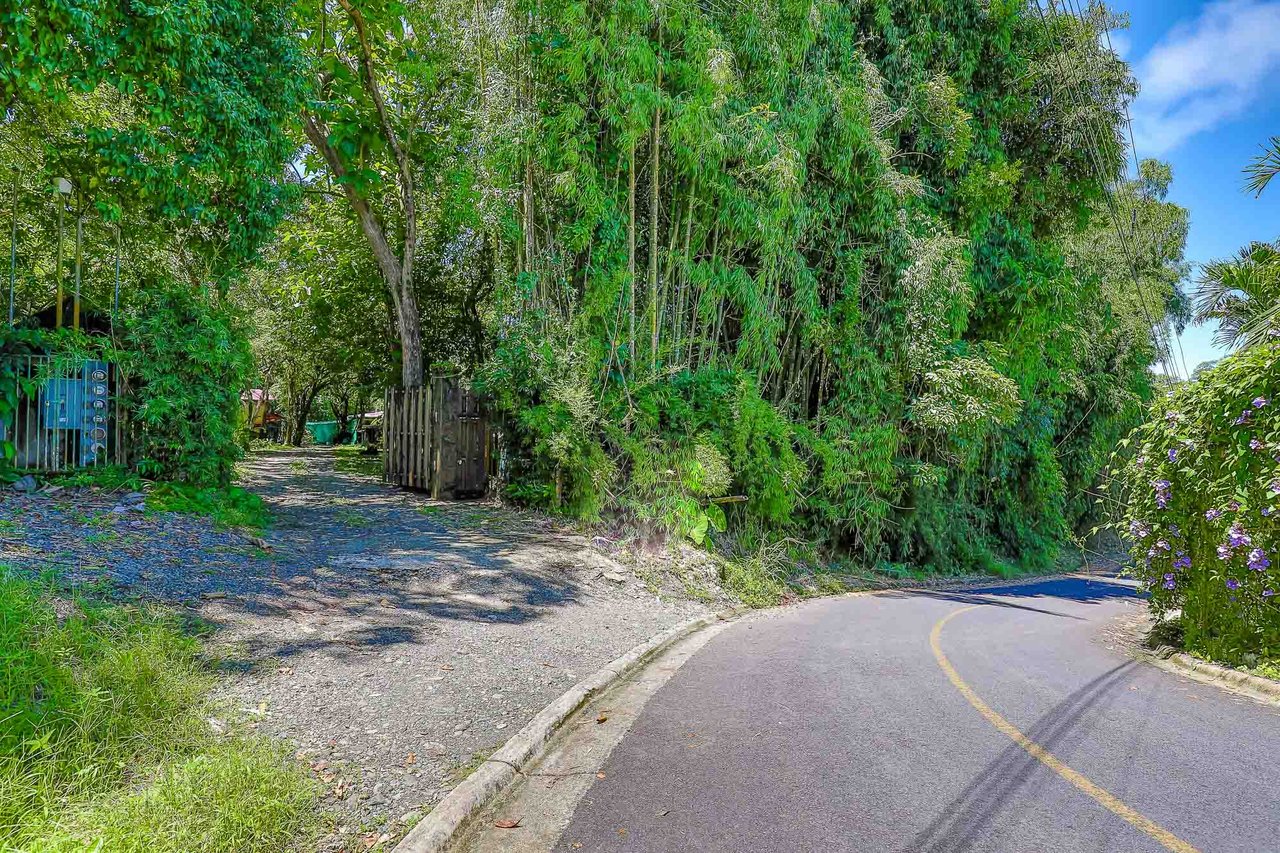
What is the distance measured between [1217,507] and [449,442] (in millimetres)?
10282

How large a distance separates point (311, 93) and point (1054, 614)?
13801 mm

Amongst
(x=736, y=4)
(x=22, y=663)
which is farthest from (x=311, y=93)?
(x=22, y=663)

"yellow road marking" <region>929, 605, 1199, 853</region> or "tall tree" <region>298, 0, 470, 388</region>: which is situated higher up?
"tall tree" <region>298, 0, 470, 388</region>

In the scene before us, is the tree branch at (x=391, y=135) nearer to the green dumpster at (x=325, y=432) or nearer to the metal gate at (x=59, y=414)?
the metal gate at (x=59, y=414)

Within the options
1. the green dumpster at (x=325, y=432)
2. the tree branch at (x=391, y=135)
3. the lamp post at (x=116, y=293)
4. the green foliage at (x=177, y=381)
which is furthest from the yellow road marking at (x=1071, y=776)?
the green dumpster at (x=325, y=432)

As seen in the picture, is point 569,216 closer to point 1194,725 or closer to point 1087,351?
point 1194,725

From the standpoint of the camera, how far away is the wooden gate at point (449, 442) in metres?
12.4

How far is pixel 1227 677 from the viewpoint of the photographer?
6207 mm

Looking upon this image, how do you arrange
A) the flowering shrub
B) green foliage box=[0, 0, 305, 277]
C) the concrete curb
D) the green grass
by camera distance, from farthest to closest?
the green grass → green foliage box=[0, 0, 305, 277] → the flowering shrub → the concrete curb

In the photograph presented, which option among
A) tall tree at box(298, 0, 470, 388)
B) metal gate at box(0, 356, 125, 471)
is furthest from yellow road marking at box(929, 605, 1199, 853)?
tall tree at box(298, 0, 470, 388)

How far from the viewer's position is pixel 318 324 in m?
18.2

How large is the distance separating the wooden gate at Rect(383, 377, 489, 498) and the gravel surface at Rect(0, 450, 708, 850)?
6.04 feet

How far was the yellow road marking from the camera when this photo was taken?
126 inches

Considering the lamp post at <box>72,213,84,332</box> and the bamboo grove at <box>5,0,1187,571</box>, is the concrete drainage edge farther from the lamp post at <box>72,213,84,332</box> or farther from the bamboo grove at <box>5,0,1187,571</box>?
the lamp post at <box>72,213,84,332</box>
